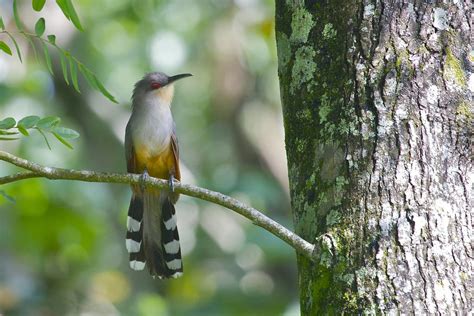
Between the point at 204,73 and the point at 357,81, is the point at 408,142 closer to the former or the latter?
the point at 357,81

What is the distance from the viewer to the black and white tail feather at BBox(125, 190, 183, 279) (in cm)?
441

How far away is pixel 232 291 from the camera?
7.90m

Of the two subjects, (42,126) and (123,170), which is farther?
(123,170)

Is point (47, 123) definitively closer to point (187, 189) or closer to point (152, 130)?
point (187, 189)

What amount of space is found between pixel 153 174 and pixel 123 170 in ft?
11.1

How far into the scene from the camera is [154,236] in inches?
184

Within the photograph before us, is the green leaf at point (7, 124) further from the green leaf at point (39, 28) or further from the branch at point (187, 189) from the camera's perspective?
the green leaf at point (39, 28)

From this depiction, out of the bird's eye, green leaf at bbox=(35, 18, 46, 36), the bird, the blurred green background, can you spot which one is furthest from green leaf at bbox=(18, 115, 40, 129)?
the blurred green background

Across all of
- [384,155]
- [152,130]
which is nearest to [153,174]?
[152,130]

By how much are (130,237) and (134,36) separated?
7559 millimetres

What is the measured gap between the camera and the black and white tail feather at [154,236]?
441cm

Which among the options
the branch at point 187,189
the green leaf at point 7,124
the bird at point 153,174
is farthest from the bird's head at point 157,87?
the green leaf at point 7,124

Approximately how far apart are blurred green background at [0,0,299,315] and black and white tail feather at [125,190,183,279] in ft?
5.86

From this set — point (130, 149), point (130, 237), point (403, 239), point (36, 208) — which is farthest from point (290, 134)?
point (36, 208)
